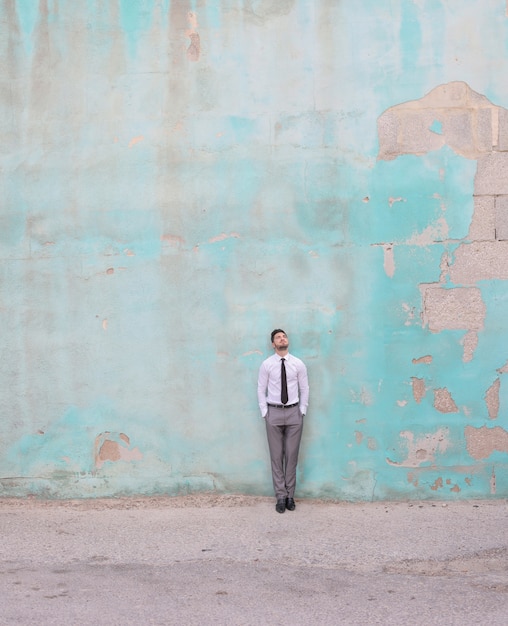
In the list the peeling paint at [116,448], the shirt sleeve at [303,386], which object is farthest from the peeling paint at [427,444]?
the peeling paint at [116,448]

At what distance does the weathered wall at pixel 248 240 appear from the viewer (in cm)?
890

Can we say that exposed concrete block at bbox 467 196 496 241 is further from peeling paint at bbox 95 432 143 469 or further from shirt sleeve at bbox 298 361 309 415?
peeling paint at bbox 95 432 143 469

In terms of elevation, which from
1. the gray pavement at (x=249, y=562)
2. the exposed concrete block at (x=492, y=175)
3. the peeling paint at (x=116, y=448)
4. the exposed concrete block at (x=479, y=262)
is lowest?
the gray pavement at (x=249, y=562)

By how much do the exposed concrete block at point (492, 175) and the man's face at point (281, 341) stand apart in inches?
100

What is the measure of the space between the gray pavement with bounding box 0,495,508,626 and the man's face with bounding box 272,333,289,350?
66.9 inches

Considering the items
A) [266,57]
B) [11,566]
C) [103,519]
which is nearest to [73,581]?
[11,566]

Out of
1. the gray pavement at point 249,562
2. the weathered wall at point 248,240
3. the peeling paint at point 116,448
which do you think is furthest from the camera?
the peeling paint at point 116,448

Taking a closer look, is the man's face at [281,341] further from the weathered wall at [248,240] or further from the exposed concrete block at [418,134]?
the exposed concrete block at [418,134]

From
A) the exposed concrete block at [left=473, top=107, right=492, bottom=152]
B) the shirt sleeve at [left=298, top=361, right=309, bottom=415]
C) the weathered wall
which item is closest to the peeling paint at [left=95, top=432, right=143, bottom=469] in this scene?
the weathered wall

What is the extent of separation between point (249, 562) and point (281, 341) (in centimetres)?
242

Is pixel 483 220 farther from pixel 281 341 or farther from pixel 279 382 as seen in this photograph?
pixel 279 382

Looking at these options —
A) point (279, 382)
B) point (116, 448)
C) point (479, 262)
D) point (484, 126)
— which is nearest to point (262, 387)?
point (279, 382)

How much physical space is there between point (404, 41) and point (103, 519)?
5935 mm

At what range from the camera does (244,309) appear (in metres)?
9.05
